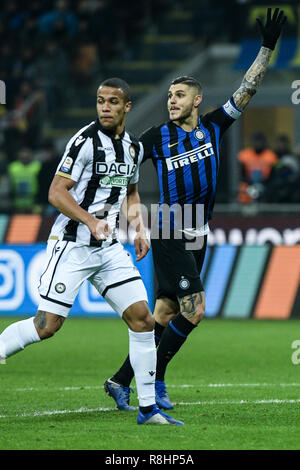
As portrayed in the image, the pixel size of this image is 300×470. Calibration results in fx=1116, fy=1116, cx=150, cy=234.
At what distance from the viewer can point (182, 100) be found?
7.80 m

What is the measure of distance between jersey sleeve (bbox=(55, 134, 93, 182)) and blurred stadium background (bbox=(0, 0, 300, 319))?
25.3 ft

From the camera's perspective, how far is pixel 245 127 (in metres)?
21.4

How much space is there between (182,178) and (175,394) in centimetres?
163

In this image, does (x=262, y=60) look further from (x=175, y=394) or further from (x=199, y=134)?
(x=175, y=394)

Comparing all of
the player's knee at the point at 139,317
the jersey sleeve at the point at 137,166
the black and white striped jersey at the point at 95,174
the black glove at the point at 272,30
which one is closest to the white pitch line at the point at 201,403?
the player's knee at the point at 139,317

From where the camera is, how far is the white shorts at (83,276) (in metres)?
6.79

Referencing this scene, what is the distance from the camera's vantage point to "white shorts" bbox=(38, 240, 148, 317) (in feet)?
22.3

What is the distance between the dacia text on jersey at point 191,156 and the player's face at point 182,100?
259 millimetres

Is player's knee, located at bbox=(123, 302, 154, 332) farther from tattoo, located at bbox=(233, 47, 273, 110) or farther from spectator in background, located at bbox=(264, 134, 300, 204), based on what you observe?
spectator in background, located at bbox=(264, 134, 300, 204)

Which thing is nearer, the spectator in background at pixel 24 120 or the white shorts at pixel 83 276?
the white shorts at pixel 83 276

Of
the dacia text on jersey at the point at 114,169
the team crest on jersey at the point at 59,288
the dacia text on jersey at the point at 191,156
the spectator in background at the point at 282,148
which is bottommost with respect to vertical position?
the spectator in background at the point at 282,148

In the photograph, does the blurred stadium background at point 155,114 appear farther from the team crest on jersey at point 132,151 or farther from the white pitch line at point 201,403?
the team crest on jersey at point 132,151

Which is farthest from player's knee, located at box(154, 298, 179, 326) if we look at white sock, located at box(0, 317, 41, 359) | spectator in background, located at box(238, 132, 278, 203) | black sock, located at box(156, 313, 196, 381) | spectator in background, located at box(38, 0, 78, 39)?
spectator in background, located at box(38, 0, 78, 39)
